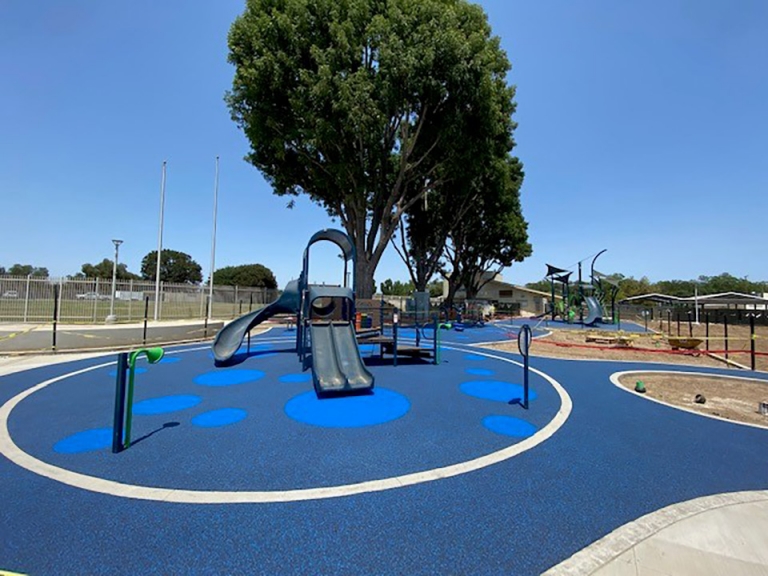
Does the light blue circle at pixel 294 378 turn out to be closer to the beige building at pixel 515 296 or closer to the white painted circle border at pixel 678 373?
the white painted circle border at pixel 678 373

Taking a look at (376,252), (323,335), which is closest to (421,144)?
(376,252)

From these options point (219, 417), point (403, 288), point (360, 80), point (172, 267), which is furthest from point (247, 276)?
point (219, 417)

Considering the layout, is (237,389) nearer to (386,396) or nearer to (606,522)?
(386,396)

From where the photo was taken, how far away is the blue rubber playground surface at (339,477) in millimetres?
2459

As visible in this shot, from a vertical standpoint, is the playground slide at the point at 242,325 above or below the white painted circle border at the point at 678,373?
above

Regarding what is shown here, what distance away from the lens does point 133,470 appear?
3.59 metres

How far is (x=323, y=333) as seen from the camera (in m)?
8.09

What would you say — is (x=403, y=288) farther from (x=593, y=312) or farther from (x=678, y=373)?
(x=678, y=373)

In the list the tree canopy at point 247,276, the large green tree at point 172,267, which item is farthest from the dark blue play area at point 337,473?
the large green tree at point 172,267

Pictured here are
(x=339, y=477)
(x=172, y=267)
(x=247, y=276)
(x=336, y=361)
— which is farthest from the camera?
(x=172, y=267)

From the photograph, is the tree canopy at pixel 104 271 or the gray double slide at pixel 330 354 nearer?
the gray double slide at pixel 330 354

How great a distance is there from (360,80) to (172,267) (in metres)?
79.7

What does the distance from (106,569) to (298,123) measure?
61.3 feet

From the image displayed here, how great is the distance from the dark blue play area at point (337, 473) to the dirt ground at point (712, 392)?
962mm
